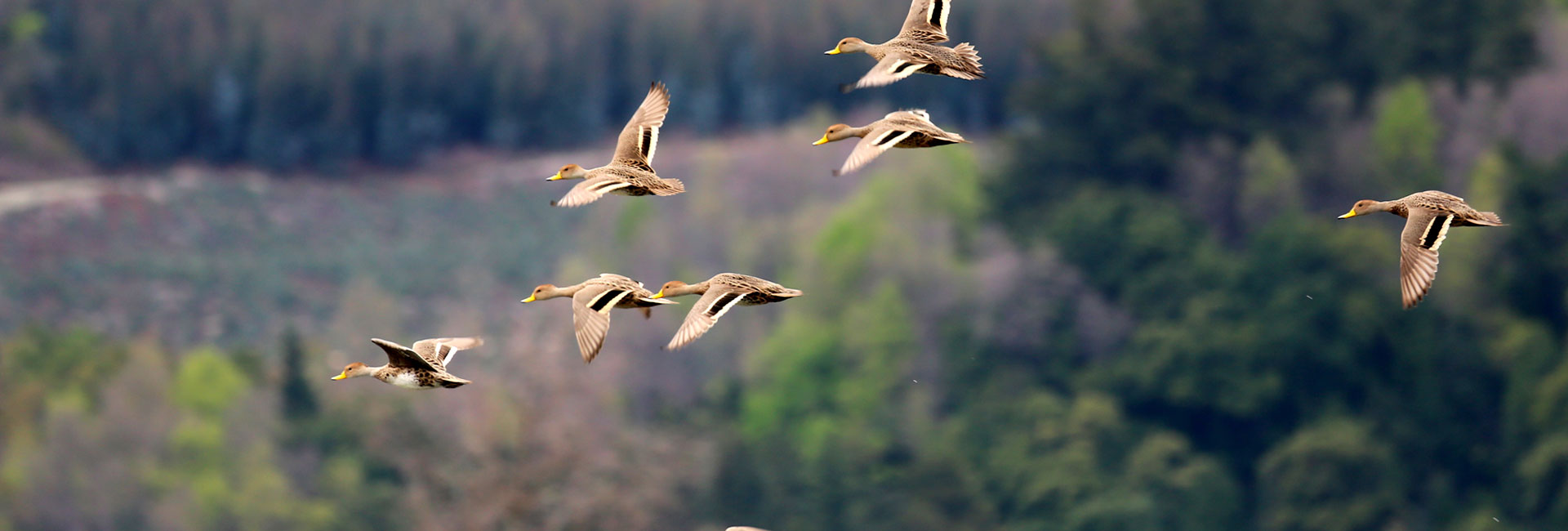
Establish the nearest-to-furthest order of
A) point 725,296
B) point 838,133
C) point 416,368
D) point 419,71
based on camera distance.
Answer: point 416,368 < point 725,296 < point 838,133 < point 419,71

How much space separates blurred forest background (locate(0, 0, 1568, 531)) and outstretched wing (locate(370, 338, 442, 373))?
1472 inches

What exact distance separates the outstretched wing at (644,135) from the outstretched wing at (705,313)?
8.44 ft

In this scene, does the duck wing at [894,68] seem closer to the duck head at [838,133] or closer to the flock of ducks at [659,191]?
the flock of ducks at [659,191]

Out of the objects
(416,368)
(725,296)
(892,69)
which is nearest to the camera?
(416,368)

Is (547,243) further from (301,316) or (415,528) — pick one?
(415,528)

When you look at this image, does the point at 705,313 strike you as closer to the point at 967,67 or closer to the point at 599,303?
the point at 599,303

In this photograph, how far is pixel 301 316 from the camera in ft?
336

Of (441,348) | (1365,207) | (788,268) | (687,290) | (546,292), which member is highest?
(1365,207)

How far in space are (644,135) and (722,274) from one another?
310cm

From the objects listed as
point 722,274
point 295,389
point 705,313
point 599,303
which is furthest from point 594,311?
point 295,389

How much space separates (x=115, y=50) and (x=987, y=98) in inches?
1770

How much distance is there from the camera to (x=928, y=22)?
92.2ft

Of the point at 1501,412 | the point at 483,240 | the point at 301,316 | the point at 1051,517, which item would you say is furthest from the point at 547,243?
the point at 1501,412

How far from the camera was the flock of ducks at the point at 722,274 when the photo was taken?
77.4ft
